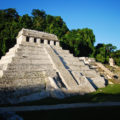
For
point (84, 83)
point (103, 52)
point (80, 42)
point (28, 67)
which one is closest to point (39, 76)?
point (28, 67)

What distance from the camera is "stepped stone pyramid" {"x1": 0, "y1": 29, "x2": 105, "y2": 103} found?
12.1 metres

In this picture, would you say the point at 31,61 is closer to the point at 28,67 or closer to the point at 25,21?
the point at 28,67

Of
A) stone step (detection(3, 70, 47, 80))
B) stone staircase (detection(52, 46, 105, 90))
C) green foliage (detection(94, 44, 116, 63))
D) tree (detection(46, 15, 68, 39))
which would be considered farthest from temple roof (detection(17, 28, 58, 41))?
green foliage (detection(94, 44, 116, 63))

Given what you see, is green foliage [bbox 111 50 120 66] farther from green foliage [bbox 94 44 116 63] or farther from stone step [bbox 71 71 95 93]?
stone step [bbox 71 71 95 93]

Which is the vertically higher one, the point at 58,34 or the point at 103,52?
the point at 58,34

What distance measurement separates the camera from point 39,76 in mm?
14281

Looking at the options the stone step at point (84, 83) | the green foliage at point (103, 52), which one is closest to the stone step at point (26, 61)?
the stone step at point (84, 83)

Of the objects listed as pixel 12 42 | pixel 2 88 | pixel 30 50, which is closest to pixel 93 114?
pixel 2 88

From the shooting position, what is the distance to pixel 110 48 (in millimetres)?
45031

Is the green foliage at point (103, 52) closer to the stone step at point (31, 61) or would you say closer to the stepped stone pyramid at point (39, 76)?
the stepped stone pyramid at point (39, 76)

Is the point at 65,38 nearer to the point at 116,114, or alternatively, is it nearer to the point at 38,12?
the point at 38,12

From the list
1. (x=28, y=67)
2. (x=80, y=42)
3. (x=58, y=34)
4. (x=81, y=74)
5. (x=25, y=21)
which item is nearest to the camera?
(x=28, y=67)

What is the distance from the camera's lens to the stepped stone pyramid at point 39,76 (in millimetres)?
12055

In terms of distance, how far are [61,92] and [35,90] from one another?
9.67ft
